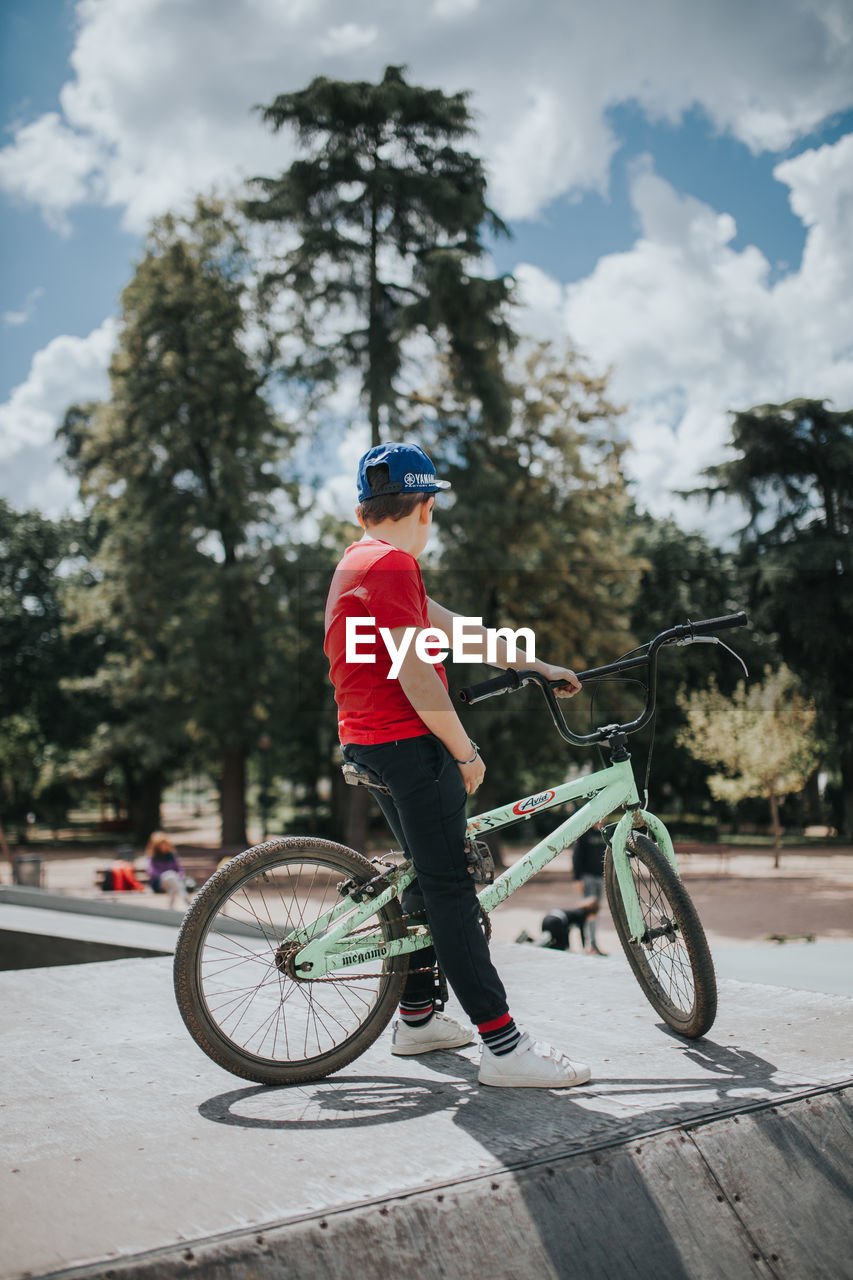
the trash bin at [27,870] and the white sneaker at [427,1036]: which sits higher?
the white sneaker at [427,1036]

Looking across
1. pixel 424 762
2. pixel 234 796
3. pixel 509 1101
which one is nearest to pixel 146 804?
pixel 234 796

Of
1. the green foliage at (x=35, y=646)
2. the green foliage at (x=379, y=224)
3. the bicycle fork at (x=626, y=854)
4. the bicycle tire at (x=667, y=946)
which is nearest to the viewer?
the bicycle tire at (x=667, y=946)

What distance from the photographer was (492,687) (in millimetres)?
2732

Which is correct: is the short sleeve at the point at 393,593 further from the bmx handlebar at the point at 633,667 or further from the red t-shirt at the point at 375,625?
the bmx handlebar at the point at 633,667

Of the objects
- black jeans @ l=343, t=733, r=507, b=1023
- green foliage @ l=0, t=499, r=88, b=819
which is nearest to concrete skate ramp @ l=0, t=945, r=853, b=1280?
black jeans @ l=343, t=733, r=507, b=1023

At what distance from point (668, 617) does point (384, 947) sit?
36819 millimetres

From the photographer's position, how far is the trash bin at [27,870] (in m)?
17.6

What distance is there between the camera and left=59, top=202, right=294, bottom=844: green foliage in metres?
26.8

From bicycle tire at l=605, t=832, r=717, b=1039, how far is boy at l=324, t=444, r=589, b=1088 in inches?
19.2

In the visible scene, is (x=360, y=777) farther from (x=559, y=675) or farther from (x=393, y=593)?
(x=559, y=675)

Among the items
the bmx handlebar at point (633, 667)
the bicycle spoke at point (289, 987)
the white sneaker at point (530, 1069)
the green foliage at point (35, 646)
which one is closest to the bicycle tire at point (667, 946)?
the bmx handlebar at point (633, 667)

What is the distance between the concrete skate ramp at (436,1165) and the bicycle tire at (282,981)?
98 millimetres

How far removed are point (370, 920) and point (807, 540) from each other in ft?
123

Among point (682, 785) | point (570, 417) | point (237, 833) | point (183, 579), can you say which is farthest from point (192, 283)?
point (682, 785)
